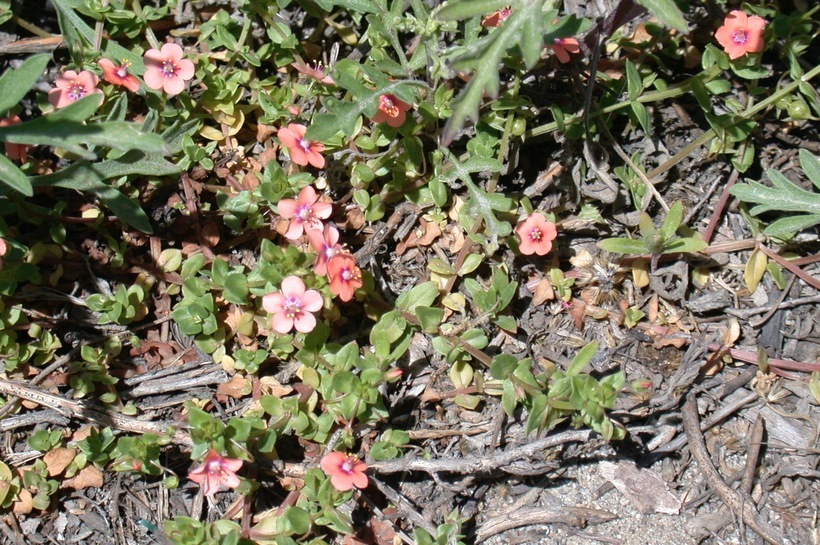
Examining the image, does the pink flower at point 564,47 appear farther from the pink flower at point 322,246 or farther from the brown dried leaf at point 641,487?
the brown dried leaf at point 641,487

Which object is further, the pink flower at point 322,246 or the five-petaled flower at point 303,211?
the five-petaled flower at point 303,211

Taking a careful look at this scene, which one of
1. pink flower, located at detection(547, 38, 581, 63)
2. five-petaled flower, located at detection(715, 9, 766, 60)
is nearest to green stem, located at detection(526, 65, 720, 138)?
five-petaled flower, located at detection(715, 9, 766, 60)

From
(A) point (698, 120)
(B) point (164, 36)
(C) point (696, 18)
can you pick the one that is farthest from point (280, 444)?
(C) point (696, 18)

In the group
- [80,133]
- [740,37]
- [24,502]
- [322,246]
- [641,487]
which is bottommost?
[641,487]

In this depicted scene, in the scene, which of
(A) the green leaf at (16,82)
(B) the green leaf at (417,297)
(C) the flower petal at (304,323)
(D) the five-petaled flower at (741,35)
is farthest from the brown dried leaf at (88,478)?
(D) the five-petaled flower at (741,35)

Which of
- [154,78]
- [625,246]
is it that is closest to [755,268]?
[625,246]

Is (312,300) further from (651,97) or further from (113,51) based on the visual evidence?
(651,97)
